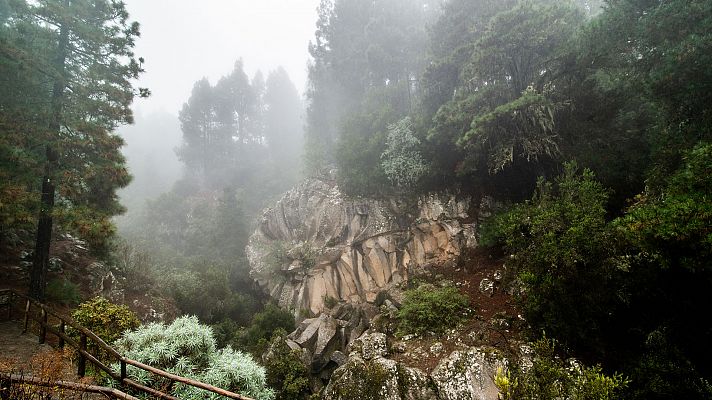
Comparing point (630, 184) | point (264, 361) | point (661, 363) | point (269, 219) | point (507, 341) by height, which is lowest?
point (264, 361)

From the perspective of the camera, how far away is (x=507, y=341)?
8.69 meters

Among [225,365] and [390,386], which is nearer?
[225,365]

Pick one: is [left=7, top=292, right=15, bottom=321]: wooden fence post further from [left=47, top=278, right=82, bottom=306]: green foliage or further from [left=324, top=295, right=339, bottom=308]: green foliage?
[left=324, top=295, right=339, bottom=308]: green foliage

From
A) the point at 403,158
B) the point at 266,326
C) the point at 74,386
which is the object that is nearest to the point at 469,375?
the point at 74,386

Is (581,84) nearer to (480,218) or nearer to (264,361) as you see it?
(480,218)

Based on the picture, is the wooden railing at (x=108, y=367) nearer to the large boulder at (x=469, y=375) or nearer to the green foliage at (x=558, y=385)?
the green foliage at (x=558, y=385)

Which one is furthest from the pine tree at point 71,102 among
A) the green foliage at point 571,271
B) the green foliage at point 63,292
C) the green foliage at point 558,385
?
the green foliage at point 571,271

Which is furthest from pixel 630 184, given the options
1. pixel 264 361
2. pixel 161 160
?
pixel 161 160

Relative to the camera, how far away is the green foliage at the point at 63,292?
12523 millimetres

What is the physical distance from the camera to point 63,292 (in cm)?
1280

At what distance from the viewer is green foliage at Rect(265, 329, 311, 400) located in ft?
37.5

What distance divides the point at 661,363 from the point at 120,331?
13.7 m

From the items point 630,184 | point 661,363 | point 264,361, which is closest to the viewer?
point 661,363

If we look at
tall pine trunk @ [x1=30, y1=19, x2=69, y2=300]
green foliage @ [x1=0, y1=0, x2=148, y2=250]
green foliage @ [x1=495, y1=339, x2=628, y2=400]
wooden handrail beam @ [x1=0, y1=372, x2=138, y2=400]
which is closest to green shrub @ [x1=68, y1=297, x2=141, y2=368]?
green foliage @ [x1=0, y1=0, x2=148, y2=250]
